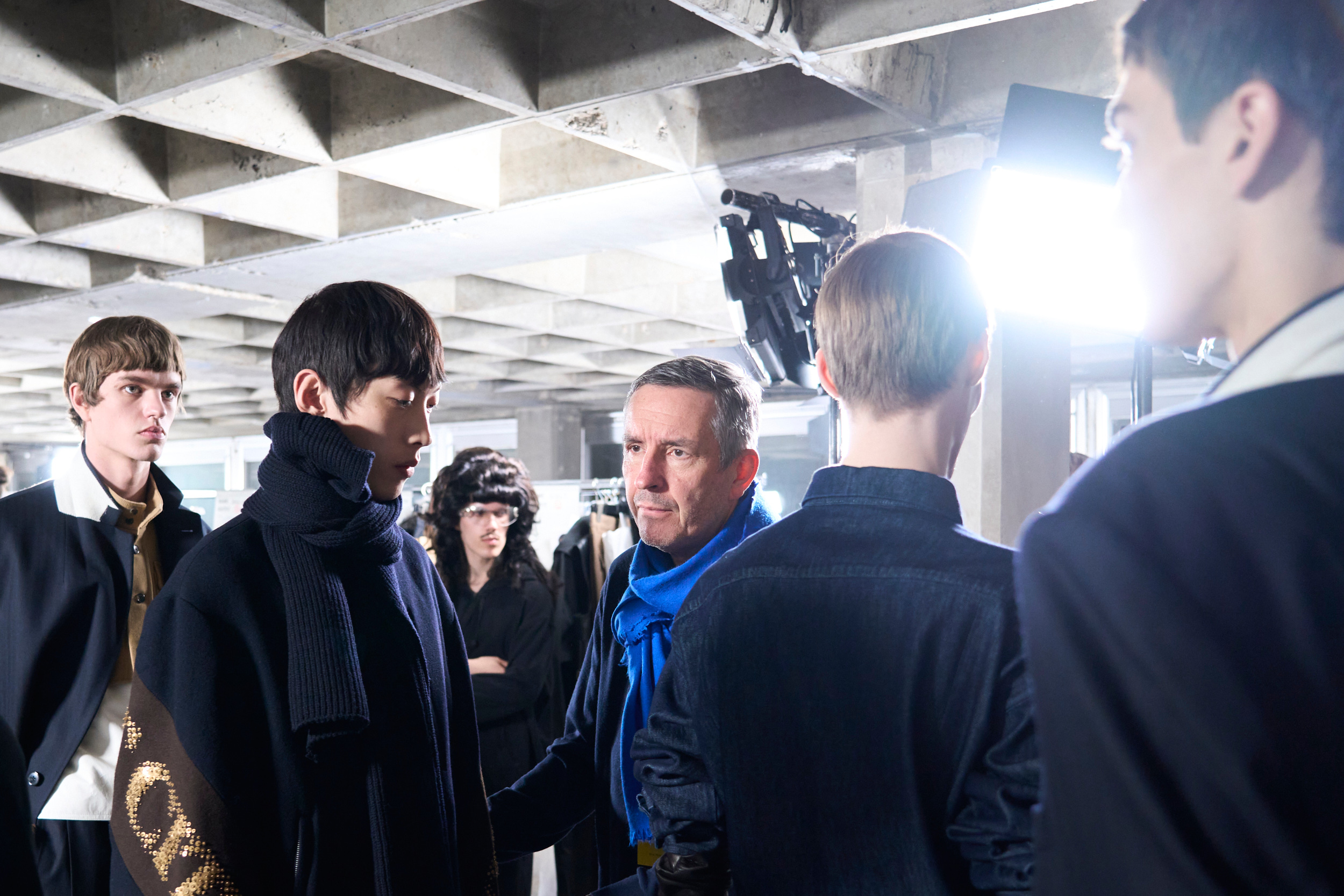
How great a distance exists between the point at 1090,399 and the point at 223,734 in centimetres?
826

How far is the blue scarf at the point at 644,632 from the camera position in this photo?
1486mm

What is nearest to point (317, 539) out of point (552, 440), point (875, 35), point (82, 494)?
point (82, 494)

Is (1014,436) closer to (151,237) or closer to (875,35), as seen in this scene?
(875,35)

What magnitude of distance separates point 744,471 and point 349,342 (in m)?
0.68

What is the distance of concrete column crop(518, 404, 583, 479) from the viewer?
11195 mm

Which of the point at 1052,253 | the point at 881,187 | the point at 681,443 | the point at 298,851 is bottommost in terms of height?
the point at 298,851

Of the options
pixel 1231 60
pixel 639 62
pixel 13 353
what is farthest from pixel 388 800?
pixel 13 353

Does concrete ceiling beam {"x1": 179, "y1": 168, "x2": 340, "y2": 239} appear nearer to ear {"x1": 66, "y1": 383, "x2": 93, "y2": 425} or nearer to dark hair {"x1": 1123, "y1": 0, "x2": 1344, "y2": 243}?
ear {"x1": 66, "y1": 383, "x2": 93, "y2": 425}

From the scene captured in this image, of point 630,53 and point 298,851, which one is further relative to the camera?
point 630,53

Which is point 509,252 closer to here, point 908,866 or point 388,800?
point 388,800

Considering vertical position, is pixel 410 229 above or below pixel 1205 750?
above

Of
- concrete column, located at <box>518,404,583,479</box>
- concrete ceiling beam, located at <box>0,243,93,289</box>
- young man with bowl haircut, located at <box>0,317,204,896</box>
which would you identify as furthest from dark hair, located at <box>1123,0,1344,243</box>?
concrete column, located at <box>518,404,583,479</box>

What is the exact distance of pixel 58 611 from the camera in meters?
1.98

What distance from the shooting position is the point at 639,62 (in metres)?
2.83
